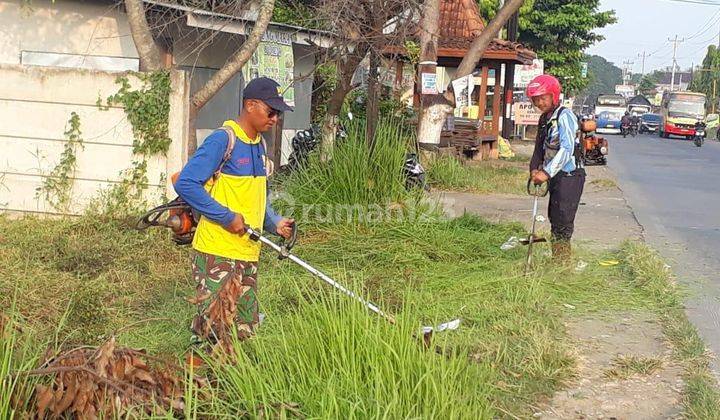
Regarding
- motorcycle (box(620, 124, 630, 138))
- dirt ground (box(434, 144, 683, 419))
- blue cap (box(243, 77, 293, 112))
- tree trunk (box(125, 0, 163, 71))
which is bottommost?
dirt ground (box(434, 144, 683, 419))

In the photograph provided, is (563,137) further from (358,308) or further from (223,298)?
(223,298)

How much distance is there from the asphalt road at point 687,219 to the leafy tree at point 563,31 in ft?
34.4

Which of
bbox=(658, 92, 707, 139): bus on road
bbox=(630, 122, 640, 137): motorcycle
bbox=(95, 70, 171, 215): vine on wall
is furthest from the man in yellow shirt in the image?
bbox=(630, 122, 640, 137): motorcycle

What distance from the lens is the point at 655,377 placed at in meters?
5.12

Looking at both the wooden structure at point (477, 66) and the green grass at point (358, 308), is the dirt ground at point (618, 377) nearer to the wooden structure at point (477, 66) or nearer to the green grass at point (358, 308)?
the green grass at point (358, 308)

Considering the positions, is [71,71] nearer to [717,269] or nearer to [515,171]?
[717,269]

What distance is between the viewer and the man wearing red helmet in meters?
7.13

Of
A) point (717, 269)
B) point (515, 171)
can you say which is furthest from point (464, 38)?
point (717, 269)

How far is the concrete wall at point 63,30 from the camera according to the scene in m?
10.2

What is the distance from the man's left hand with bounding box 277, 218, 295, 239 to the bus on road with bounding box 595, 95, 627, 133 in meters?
47.1

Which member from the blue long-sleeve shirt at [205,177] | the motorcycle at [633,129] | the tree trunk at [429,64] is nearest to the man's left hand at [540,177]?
the blue long-sleeve shirt at [205,177]

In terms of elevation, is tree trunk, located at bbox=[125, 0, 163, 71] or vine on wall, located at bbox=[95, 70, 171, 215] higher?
tree trunk, located at bbox=[125, 0, 163, 71]

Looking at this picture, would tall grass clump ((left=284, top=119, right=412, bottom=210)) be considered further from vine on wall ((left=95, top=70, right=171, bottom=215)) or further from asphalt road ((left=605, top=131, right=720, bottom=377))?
asphalt road ((left=605, top=131, right=720, bottom=377))

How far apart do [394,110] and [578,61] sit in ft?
70.3
